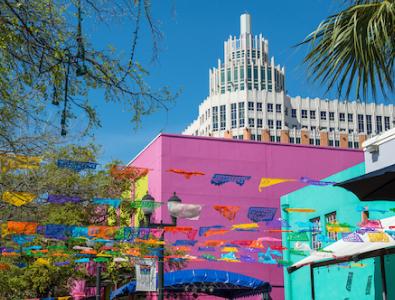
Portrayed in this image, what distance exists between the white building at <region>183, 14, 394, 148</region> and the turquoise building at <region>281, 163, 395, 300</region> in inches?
3247

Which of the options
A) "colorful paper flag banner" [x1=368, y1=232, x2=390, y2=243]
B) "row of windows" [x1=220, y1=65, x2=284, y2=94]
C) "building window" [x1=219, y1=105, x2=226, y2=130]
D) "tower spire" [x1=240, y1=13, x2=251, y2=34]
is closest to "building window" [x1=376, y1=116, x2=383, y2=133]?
"row of windows" [x1=220, y1=65, x2=284, y2=94]

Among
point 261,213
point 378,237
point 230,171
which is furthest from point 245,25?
point 378,237

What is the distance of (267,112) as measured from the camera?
119 metres

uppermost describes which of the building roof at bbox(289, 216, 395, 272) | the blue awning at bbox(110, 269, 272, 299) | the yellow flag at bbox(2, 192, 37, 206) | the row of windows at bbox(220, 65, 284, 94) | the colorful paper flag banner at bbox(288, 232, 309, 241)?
the row of windows at bbox(220, 65, 284, 94)

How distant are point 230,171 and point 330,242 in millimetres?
8887

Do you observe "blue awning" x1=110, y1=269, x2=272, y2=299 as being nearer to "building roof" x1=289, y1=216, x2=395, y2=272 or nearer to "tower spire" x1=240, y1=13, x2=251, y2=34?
"building roof" x1=289, y1=216, x2=395, y2=272

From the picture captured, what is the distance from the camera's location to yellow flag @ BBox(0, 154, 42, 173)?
931 cm

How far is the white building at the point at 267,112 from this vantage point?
11606cm

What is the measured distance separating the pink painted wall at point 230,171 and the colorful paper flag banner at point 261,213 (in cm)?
820

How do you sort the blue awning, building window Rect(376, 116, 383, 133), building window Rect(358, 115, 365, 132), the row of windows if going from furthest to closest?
the row of windows → building window Rect(376, 116, 383, 133) → building window Rect(358, 115, 365, 132) → the blue awning

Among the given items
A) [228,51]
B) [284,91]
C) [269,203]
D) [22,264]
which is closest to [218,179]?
[22,264]

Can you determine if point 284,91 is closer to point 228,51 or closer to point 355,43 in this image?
point 228,51

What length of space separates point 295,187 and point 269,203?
5.09 ft

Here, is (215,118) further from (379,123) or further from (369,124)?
(379,123)
